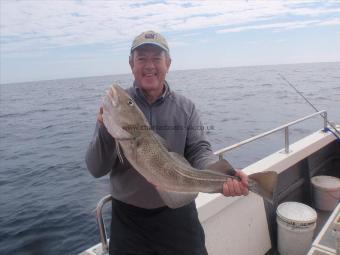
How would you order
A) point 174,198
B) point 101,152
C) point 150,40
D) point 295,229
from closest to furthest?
point 101,152
point 174,198
point 150,40
point 295,229

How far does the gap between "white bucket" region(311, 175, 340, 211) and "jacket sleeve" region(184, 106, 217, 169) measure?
409cm

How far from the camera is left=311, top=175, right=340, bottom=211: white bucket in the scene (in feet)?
20.5

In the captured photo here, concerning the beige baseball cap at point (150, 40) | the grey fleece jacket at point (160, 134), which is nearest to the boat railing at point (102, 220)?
the grey fleece jacket at point (160, 134)

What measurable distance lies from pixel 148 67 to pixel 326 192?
194 inches

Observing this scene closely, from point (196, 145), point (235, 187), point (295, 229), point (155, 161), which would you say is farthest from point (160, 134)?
point (295, 229)

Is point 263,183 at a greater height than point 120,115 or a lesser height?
lesser

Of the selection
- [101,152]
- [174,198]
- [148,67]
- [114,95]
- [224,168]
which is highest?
[148,67]

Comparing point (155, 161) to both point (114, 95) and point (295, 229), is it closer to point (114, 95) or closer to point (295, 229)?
point (114, 95)

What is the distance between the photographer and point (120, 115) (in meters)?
2.44

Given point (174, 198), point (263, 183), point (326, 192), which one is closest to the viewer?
point (174, 198)

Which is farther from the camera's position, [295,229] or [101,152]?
[295,229]

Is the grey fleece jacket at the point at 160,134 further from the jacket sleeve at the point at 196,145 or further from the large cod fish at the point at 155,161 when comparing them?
the large cod fish at the point at 155,161

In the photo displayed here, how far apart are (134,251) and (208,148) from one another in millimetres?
1138

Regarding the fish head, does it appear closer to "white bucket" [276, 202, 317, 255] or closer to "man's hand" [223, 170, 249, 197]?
"man's hand" [223, 170, 249, 197]
